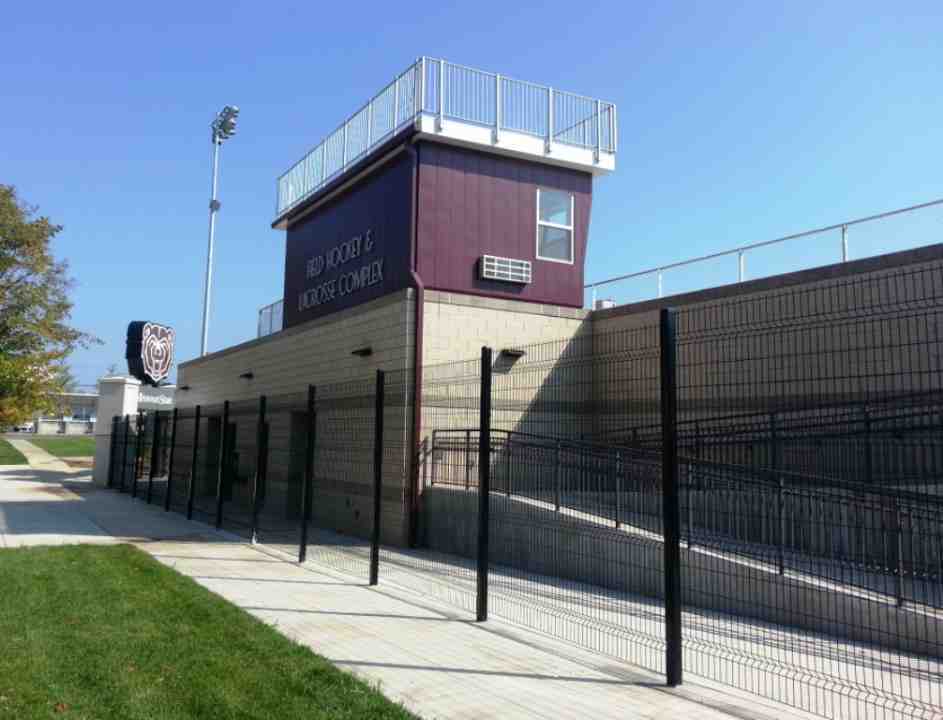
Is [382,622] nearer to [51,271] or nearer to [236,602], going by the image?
[236,602]

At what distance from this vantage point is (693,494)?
8.30 meters

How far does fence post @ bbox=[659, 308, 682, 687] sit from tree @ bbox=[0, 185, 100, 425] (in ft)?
85.1

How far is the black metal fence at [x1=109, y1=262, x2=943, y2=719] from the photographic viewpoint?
6133 millimetres

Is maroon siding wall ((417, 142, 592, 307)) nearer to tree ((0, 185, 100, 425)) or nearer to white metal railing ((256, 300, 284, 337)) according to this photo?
white metal railing ((256, 300, 284, 337))

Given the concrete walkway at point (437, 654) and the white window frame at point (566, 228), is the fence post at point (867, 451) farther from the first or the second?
the white window frame at point (566, 228)

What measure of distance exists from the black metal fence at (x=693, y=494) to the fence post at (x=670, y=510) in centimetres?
2

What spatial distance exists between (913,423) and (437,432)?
7551 mm

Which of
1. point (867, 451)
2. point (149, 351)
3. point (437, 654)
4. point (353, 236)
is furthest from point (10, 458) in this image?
point (867, 451)

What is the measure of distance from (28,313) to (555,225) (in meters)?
21.3

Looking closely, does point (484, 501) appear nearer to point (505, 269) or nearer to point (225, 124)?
point (505, 269)

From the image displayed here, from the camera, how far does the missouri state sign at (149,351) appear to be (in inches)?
1190

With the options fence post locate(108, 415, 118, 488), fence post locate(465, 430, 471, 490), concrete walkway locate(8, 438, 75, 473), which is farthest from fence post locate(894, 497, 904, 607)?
concrete walkway locate(8, 438, 75, 473)

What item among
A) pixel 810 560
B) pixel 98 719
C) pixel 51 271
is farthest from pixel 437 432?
pixel 51 271

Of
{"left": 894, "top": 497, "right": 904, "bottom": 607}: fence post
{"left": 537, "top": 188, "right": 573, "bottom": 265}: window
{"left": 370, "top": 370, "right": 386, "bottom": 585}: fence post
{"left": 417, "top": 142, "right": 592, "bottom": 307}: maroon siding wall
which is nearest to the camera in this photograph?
{"left": 894, "top": 497, "right": 904, "bottom": 607}: fence post
